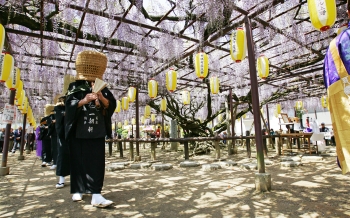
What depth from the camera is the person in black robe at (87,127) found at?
9.01ft

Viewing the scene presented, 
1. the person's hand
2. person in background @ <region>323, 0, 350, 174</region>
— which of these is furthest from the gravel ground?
the person's hand

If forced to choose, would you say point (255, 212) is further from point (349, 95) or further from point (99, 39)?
point (99, 39)

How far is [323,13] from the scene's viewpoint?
3.46 meters

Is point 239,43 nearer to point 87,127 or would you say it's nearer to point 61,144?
point 87,127

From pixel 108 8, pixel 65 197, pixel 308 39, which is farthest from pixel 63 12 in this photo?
pixel 308 39

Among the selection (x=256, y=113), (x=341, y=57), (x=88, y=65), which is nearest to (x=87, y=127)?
(x=88, y=65)

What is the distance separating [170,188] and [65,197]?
1631 millimetres

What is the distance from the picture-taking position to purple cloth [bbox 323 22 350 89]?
5.29ft

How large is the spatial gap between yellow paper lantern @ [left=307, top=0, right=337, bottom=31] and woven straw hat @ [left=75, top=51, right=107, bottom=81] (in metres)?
3.43

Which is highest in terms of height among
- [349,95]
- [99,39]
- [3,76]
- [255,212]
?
[99,39]

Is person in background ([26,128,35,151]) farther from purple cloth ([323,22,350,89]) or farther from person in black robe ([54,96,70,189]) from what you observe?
purple cloth ([323,22,350,89])

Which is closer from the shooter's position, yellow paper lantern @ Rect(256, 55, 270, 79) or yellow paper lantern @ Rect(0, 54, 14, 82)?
yellow paper lantern @ Rect(0, 54, 14, 82)

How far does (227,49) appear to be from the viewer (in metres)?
7.16

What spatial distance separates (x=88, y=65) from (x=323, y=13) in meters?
3.67
